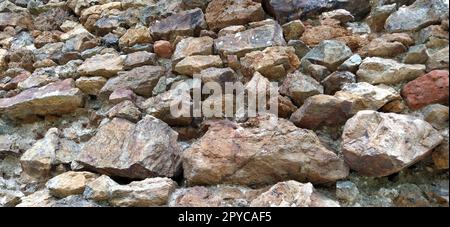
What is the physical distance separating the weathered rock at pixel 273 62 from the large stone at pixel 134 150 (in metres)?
0.47

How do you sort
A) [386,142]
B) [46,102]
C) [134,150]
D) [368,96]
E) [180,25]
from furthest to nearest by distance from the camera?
[180,25]
[46,102]
[134,150]
[368,96]
[386,142]

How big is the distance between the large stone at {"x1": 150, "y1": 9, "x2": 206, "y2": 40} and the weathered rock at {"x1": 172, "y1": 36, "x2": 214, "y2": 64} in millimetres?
95

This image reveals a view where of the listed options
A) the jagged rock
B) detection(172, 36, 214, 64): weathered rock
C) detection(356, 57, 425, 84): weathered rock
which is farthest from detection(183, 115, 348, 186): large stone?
detection(172, 36, 214, 64): weathered rock

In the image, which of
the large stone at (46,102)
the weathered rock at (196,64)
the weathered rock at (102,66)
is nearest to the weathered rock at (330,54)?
the weathered rock at (196,64)

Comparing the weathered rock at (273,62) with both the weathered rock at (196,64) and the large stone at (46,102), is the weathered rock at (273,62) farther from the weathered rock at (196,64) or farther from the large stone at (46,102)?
the large stone at (46,102)

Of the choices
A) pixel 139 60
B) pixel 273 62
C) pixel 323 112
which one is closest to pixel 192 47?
pixel 139 60

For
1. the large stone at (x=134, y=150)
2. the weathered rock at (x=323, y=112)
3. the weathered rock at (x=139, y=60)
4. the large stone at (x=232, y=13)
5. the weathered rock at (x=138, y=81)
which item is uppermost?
the large stone at (x=232, y=13)

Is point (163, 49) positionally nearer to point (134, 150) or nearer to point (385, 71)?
point (134, 150)

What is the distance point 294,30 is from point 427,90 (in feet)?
2.58

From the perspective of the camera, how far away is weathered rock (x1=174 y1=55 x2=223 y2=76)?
81.7 inches

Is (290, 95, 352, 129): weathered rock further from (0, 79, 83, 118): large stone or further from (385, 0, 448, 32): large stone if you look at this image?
(0, 79, 83, 118): large stone

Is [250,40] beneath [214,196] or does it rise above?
above

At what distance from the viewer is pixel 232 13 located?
2.33m

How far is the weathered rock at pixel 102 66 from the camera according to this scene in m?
2.28
